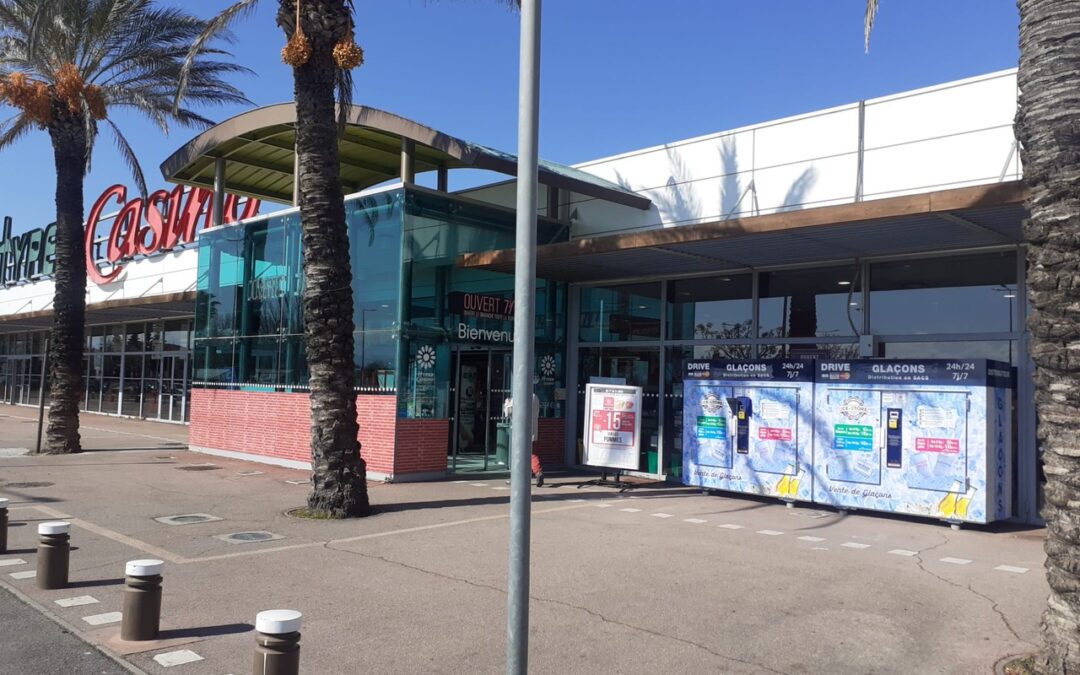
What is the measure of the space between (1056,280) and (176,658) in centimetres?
617

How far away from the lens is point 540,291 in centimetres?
1752

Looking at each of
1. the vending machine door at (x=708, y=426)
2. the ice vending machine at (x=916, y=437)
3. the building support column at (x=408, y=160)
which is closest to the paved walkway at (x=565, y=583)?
the ice vending machine at (x=916, y=437)

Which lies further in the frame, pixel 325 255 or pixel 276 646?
pixel 325 255

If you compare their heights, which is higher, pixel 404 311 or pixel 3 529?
pixel 404 311

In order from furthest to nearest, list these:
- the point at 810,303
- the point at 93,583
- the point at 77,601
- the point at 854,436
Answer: the point at 810,303
the point at 854,436
the point at 93,583
the point at 77,601

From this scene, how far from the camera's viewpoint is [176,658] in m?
5.57

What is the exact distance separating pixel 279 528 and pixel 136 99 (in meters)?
13.5

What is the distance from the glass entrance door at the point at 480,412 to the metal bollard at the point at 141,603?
9.90 meters

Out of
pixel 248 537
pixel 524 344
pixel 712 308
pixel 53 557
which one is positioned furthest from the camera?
pixel 712 308

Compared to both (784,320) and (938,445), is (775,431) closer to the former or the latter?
(938,445)

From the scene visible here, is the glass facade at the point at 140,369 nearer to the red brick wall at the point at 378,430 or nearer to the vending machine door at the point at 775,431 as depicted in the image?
the red brick wall at the point at 378,430

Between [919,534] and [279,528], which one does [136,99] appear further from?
[919,534]

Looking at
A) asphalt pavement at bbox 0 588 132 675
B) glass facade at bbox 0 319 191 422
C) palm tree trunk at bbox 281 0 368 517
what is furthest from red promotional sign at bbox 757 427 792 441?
glass facade at bbox 0 319 191 422

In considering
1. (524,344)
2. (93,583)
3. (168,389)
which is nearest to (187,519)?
(93,583)
